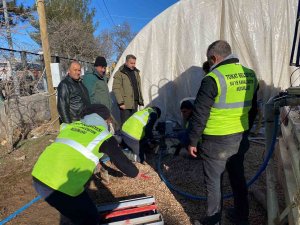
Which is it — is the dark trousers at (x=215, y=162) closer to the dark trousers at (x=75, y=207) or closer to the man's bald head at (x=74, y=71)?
the dark trousers at (x=75, y=207)

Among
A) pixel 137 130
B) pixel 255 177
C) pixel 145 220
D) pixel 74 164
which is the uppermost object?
pixel 74 164

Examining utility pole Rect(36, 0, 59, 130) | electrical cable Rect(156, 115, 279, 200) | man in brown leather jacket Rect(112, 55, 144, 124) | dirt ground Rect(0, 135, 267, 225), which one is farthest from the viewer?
utility pole Rect(36, 0, 59, 130)

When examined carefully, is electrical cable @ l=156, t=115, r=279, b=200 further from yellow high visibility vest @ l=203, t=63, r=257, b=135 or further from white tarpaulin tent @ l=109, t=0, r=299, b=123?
white tarpaulin tent @ l=109, t=0, r=299, b=123

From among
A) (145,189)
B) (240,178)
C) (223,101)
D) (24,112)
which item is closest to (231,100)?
(223,101)

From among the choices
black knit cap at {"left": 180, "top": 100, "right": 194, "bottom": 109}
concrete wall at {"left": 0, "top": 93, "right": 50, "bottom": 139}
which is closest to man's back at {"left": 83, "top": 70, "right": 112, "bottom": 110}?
black knit cap at {"left": 180, "top": 100, "right": 194, "bottom": 109}

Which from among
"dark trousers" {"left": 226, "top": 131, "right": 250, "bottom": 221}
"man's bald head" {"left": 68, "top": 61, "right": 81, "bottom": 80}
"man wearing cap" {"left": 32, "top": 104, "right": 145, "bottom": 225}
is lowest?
"dark trousers" {"left": 226, "top": 131, "right": 250, "bottom": 221}

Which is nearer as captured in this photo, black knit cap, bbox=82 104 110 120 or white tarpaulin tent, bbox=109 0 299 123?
black knit cap, bbox=82 104 110 120

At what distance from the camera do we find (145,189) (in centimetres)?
415

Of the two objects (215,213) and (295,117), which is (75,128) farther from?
(295,117)

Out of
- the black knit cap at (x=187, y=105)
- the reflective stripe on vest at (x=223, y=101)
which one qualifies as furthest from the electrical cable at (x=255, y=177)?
the black knit cap at (x=187, y=105)

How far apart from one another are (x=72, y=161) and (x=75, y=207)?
0.42m

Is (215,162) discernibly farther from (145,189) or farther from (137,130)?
(137,130)

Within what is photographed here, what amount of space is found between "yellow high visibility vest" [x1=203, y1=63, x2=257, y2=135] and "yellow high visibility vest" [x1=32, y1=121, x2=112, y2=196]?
1.06 meters

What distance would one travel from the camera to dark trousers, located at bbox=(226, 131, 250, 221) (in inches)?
115
